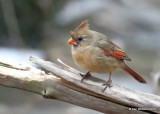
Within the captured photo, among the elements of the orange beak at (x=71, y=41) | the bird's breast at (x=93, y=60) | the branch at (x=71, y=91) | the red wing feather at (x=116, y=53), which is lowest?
the branch at (x=71, y=91)

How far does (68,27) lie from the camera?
36.3 feet

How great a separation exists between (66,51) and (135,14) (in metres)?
2.57

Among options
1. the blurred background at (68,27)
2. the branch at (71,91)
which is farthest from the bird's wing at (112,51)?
the blurred background at (68,27)

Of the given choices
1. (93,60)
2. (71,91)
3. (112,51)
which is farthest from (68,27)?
(71,91)

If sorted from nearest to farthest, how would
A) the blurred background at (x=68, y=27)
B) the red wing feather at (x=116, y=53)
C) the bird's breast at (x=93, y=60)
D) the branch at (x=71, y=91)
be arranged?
the branch at (x=71, y=91) < the bird's breast at (x=93, y=60) < the red wing feather at (x=116, y=53) < the blurred background at (x=68, y=27)

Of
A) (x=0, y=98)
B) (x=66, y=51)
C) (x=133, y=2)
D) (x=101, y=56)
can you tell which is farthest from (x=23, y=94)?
(x=133, y=2)

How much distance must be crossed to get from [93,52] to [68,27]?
22.4 ft

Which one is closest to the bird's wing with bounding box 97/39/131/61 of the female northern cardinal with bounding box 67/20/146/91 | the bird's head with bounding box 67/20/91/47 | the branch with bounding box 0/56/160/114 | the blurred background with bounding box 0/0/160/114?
the female northern cardinal with bounding box 67/20/146/91

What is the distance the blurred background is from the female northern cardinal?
169 inches

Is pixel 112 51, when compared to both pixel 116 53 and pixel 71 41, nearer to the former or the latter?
pixel 116 53

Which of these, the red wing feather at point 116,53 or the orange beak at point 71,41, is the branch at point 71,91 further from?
the red wing feather at point 116,53

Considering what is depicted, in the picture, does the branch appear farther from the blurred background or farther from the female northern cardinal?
the blurred background

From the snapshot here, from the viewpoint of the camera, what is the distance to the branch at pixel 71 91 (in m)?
3.79

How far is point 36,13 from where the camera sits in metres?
10.8
